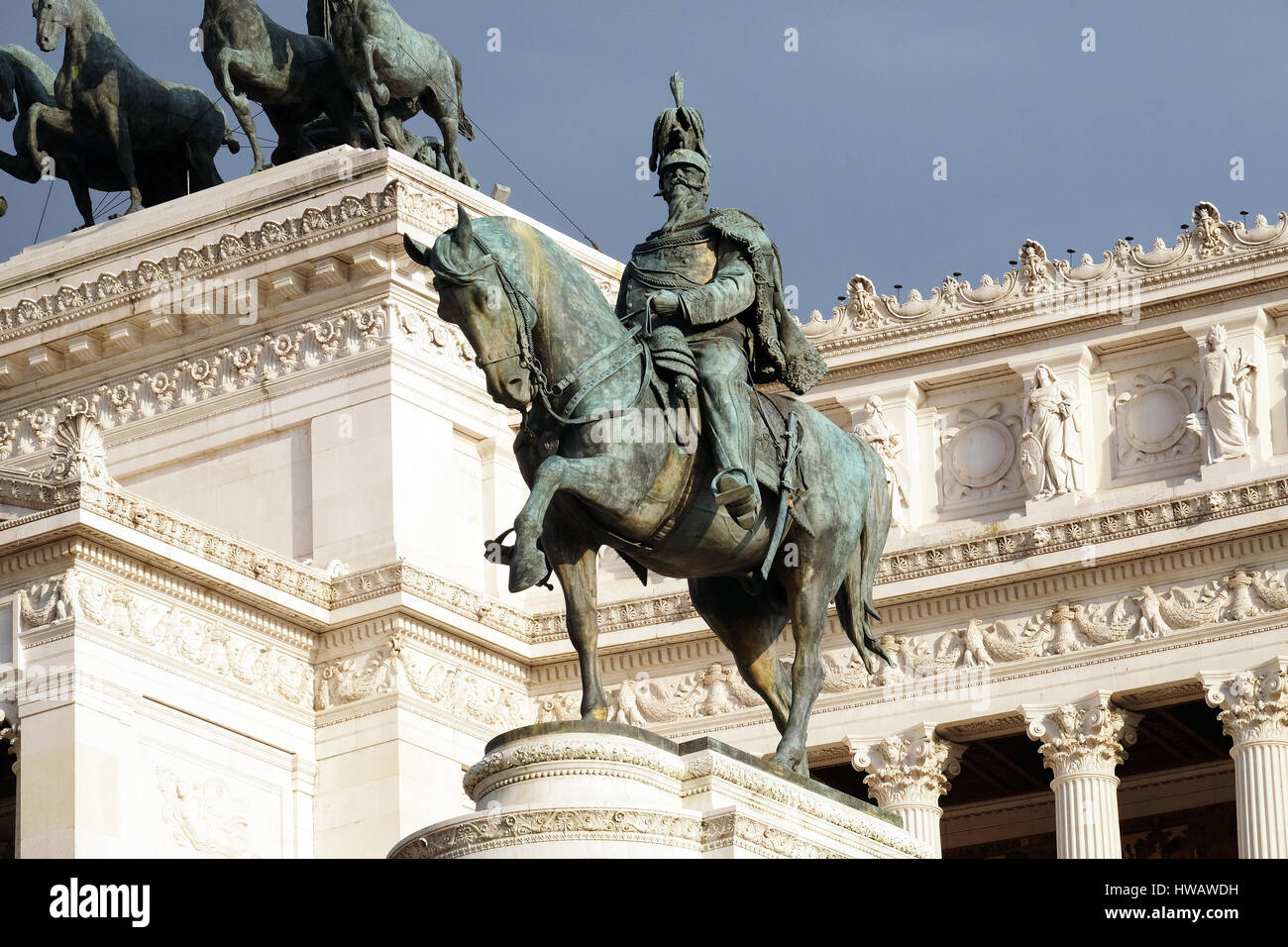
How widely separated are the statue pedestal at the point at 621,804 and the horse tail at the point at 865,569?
6.75 ft

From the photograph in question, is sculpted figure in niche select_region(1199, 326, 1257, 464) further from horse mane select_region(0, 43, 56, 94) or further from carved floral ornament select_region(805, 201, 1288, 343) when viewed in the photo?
horse mane select_region(0, 43, 56, 94)

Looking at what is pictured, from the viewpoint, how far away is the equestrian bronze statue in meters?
22.8

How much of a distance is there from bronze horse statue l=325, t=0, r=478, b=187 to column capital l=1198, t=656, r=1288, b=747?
11174 millimetres

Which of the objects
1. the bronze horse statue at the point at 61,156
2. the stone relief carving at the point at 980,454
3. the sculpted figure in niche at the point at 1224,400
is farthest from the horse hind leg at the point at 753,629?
the bronze horse statue at the point at 61,156

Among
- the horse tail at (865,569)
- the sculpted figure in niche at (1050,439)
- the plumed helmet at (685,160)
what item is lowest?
the horse tail at (865,569)

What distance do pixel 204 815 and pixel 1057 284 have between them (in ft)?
36.8

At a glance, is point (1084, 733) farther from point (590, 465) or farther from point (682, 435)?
point (590, 465)

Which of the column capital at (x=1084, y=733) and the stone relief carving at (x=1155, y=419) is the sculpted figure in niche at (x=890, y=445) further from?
the column capital at (x=1084, y=733)

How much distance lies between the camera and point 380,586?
4091 centimetres

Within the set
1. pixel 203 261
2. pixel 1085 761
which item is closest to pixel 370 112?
pixel 203 261

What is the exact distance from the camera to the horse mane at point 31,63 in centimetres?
4691

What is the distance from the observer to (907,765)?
41438 millimetres

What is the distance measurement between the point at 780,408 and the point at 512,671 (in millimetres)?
18736
